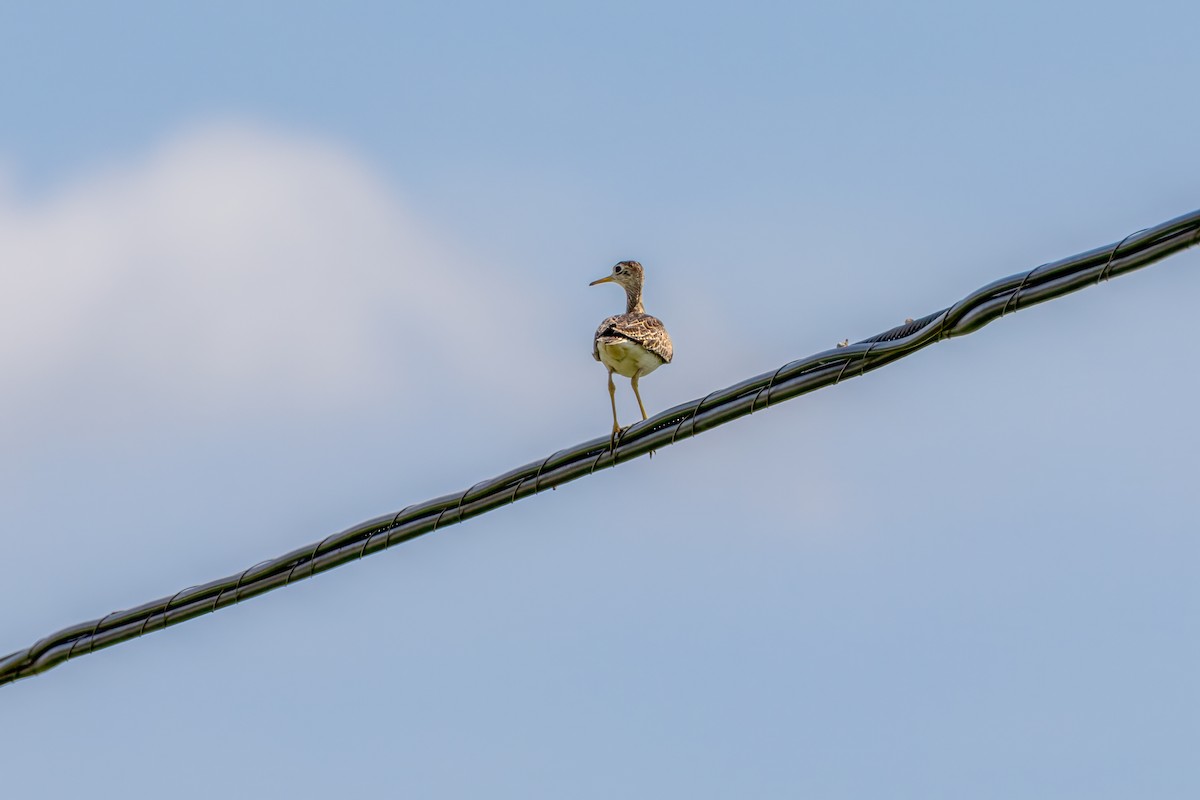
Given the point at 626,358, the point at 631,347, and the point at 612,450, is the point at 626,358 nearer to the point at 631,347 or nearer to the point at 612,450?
the point at 631,347

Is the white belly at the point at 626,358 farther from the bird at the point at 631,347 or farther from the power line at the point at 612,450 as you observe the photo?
the power line at the point at 612,450

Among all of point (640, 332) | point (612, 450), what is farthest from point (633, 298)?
point (612, 450)

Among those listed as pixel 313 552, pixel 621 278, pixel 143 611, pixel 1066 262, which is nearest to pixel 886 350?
pixel 1066 262

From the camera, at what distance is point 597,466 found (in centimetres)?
1129

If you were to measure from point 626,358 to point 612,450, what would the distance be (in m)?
6.14

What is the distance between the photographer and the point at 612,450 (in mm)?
11180

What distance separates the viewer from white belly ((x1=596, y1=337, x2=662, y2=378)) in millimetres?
17094

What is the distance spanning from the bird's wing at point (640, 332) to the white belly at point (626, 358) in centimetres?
5

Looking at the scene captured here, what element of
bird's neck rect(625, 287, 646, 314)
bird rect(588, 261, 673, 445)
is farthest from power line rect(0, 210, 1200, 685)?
bird's neck rect(625, 287, 646, 314)

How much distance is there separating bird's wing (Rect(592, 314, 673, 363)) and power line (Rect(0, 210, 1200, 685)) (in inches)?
227

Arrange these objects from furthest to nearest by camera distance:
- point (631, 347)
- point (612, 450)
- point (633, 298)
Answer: point (633, 298) < point (631, 347) < point (612, 450)

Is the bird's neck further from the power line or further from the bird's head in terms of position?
the power line

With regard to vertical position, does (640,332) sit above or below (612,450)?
above

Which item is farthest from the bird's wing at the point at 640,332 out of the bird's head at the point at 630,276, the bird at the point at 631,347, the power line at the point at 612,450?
the power line at the point at 612,450
